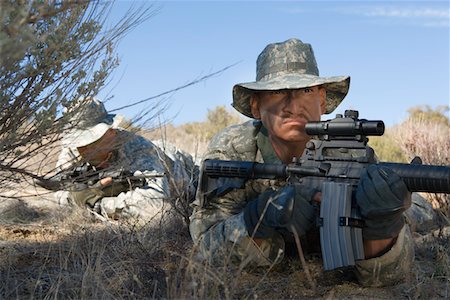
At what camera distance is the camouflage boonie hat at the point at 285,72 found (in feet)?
11.3

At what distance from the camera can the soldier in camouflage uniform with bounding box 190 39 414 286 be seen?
271 cm

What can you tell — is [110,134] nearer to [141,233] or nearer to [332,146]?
[141,233]

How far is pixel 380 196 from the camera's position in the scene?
2568 mm

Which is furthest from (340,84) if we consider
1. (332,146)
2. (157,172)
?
(157,172)

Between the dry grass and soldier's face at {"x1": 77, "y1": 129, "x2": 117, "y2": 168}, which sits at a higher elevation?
soldier's face at {"x1": 77, "y1": 129, "x2": 117, "y2": 168}

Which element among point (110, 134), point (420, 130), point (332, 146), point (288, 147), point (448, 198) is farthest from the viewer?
point (420, 130)

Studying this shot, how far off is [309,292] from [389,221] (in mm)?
640

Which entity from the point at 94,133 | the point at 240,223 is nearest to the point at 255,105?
the point at 240,223

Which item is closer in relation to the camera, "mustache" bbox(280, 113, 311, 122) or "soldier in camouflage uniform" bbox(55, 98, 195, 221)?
"mustache" bbox(280, 113, 311, 122)

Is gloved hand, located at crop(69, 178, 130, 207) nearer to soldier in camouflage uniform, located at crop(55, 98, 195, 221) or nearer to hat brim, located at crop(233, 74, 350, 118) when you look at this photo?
soldier in camouflage uniform, located at crop(55, 98, 195, 221)

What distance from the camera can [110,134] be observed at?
5129mm

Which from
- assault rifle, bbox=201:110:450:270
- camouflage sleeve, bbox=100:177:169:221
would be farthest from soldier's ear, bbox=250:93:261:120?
camouflage sleeve, bbox=100:177:169:221

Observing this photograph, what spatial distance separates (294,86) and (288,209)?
87 centimetres

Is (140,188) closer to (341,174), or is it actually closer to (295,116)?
(295,116)
